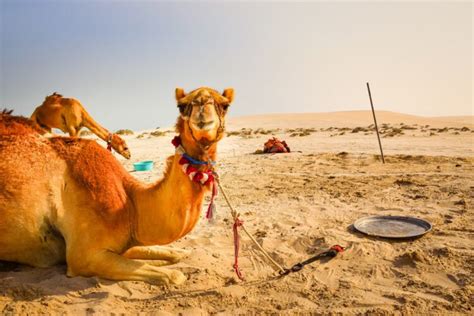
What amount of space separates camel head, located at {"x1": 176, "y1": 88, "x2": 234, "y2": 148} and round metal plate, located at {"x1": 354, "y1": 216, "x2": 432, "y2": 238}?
10.0ft

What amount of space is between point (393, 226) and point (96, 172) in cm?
399

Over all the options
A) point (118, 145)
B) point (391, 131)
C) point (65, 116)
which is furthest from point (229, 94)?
point (391, 131)

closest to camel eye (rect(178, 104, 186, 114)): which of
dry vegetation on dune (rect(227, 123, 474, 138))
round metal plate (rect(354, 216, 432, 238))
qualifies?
round metal plate (rect(354, 216, 432, 238))

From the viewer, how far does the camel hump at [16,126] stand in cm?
384

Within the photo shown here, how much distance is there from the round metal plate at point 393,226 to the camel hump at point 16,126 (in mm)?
4206

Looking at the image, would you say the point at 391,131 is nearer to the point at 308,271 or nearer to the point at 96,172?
the point at 308,271

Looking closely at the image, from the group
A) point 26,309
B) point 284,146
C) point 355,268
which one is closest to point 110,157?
point 26,309

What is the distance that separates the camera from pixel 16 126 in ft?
12.9

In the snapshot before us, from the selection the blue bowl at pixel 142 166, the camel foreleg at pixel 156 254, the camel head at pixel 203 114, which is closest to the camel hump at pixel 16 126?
the camel foreleg at pixel 156 254

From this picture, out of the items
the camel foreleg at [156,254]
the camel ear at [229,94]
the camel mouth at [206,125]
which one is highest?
the camel ear at [229,94]

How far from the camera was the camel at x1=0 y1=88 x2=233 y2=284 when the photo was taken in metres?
3.18

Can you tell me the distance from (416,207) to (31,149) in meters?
5.73

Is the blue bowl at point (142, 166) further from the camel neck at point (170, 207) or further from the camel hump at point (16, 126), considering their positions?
the camel neck at point (170, 207)

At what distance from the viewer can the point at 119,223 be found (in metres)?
3.41
